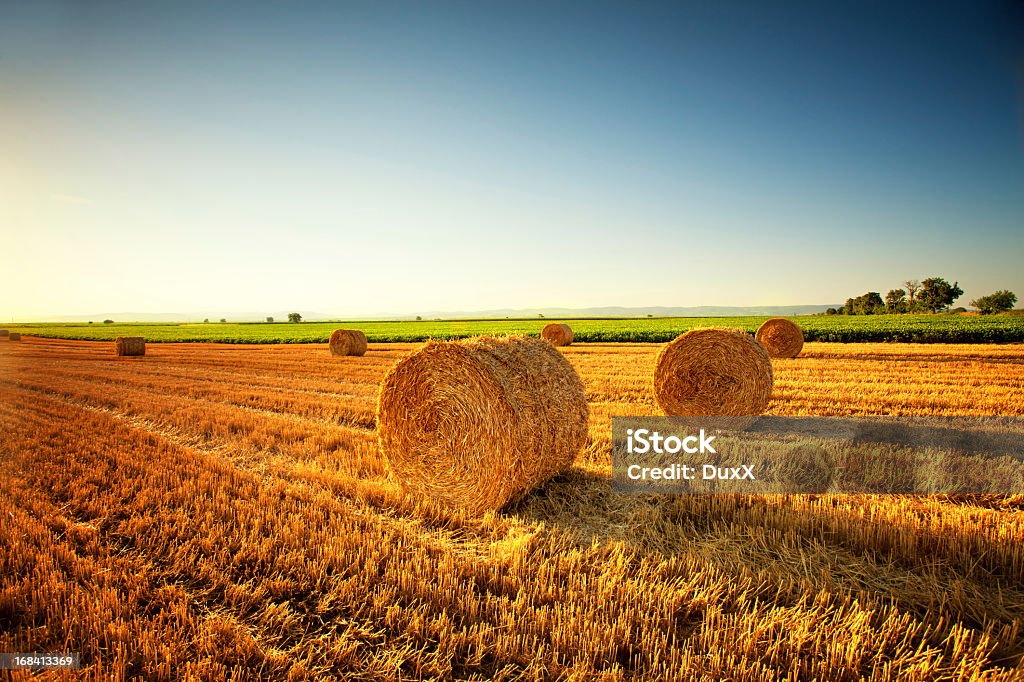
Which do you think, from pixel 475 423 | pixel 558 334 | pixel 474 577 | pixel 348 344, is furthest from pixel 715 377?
pixel 558 334

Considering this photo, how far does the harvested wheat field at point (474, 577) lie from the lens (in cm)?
297

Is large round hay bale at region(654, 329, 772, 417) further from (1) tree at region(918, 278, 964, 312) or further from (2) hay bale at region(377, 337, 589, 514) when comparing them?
(1) tree at region(918, 278, 964, 312)

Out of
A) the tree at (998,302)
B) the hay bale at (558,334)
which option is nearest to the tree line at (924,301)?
the tree at (998,302)

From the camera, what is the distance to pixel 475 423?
17.9 ft

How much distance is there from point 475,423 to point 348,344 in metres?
20.9

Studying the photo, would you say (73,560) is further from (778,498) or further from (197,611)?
(778,498)

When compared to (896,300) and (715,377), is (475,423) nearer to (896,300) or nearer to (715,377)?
(715,377)

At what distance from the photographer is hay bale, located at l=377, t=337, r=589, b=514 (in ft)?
17.7

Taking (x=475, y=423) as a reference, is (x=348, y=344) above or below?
above

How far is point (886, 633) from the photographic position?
3.10m

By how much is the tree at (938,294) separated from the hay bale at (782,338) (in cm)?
9485

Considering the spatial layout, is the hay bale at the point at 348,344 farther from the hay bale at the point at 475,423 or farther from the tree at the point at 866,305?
the tree at the point at 866,305

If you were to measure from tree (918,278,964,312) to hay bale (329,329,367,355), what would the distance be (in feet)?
344

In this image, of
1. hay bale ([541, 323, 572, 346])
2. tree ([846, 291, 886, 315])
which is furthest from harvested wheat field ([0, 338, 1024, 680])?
tree ([846, 291, 886, 315])
